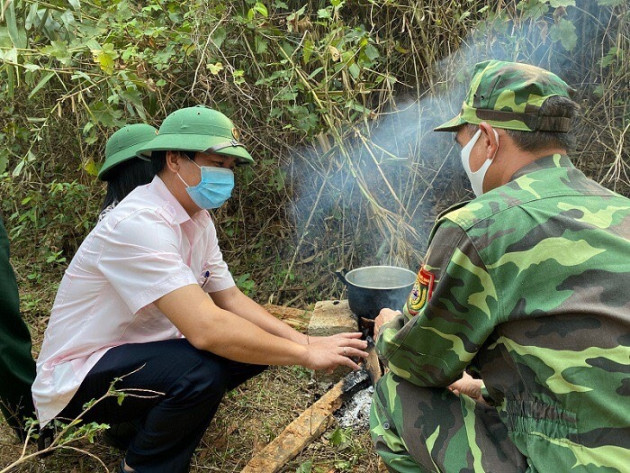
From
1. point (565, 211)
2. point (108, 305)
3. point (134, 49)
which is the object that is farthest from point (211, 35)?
point (565, 211)

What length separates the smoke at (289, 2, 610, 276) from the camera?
378 cm

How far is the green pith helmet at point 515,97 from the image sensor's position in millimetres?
1570

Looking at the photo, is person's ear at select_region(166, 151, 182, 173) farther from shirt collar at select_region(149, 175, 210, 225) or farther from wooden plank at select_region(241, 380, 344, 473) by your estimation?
wooden plank at select_region(241, 380, 344, 473)

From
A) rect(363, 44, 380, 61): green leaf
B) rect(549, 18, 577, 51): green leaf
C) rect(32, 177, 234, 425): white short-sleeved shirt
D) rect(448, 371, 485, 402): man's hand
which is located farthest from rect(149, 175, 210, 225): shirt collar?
rect(549, 18, 577, 51): green leaf

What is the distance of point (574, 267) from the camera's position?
4.46 ft

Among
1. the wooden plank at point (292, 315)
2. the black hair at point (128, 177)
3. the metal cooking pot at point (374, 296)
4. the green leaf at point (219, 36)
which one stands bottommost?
the wooden plank at point (292, 315)

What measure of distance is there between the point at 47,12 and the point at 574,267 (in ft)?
10.7

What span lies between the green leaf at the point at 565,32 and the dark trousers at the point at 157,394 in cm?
310

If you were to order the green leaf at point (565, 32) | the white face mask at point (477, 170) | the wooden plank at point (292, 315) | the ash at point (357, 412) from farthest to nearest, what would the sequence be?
the wooden plank at point (292, 315) < the green leaf at point (565, 32) < the ash at point (357, 412) < the white face mask at point (477, 170)

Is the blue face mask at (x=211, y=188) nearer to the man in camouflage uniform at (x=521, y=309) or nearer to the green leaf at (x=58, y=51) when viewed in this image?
the man in camouflage uniform at (x=521, y=309)

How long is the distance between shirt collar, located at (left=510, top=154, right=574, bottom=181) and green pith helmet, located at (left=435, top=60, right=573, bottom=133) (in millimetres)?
84

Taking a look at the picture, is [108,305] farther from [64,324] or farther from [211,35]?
[211,35]

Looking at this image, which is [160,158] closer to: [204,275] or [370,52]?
[204,275]

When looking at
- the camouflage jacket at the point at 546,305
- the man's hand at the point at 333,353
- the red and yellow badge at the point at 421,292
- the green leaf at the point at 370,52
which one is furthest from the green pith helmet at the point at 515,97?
the green leaf at the point at 370,52
